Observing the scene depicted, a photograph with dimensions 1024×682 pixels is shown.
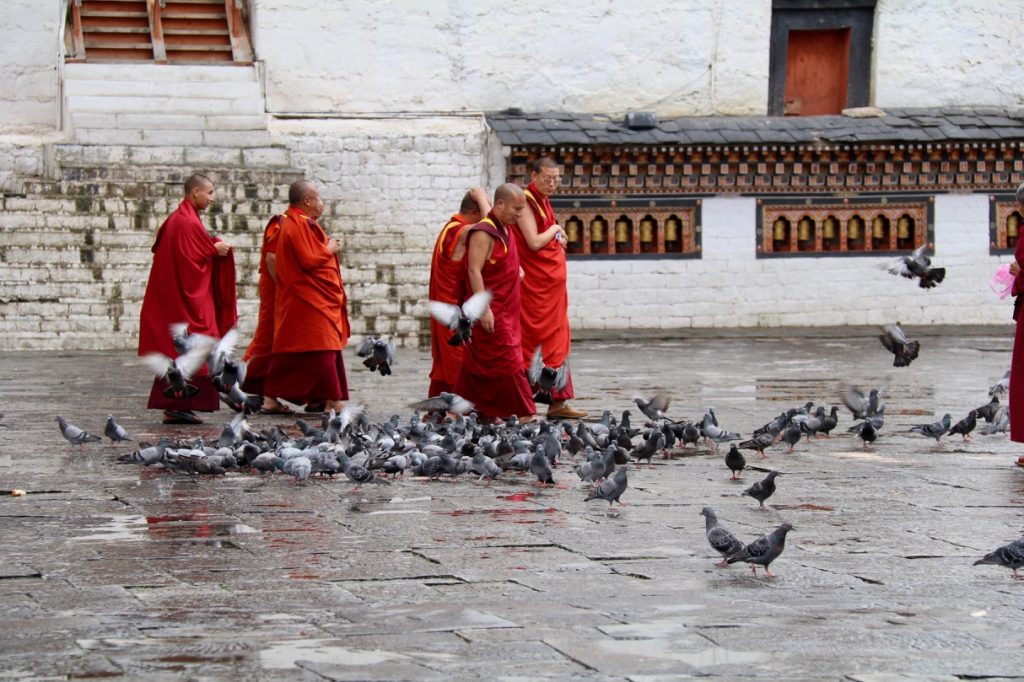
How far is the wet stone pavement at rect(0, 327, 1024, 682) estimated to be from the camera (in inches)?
164

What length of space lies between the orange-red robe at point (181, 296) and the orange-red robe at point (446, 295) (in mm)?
1278

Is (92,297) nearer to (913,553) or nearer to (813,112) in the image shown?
(813,112)

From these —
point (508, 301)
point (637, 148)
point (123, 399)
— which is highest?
point (637, 148)

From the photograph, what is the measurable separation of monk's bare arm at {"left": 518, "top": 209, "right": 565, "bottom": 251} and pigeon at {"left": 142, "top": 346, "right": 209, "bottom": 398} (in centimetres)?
210

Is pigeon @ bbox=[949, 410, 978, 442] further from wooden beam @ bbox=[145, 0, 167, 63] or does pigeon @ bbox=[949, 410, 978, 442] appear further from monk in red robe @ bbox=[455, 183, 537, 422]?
wooden beam @ bbox=[145, 0, 167, 63]

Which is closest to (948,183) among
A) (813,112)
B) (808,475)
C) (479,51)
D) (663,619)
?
(813,112)

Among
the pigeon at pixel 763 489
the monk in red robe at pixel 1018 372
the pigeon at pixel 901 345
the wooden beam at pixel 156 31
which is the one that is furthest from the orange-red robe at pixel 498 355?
the wooden beam at pixel 156 31

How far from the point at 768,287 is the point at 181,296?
32.5ft

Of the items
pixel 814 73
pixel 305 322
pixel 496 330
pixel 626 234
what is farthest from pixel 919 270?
pixel 814 73

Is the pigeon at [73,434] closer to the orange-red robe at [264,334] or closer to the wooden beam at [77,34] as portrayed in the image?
the orange-red robe at [264,334]

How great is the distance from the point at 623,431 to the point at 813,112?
12.4m

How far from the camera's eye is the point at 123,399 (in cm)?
1145

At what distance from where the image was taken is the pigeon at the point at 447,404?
9.21m

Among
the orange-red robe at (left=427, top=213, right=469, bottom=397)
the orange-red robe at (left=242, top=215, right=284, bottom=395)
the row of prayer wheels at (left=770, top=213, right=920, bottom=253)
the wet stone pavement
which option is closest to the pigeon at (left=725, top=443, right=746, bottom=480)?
the wet stone pavement
